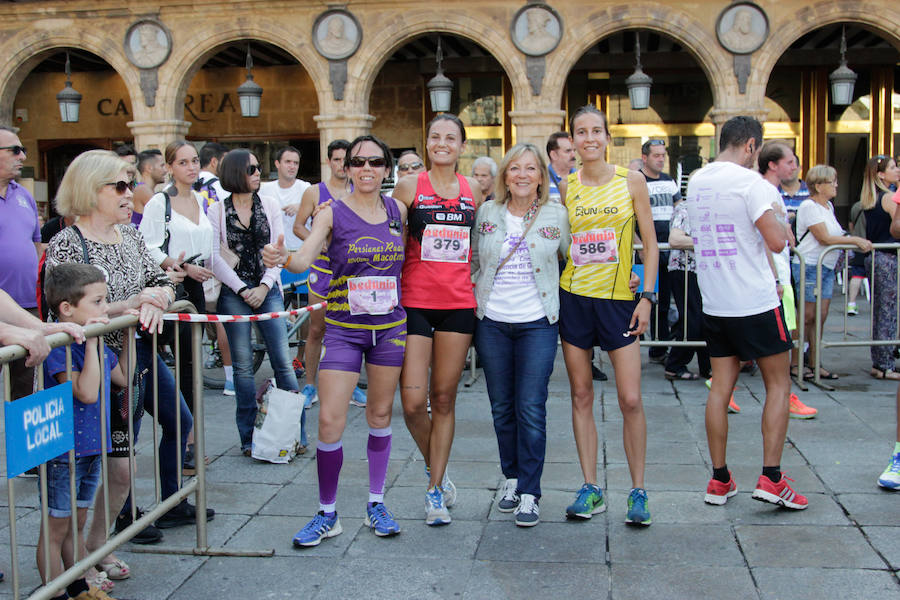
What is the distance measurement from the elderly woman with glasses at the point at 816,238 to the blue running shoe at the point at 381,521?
4.77 m

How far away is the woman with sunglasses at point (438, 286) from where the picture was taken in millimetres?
4348

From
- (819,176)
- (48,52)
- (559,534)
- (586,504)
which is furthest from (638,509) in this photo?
(48,52)

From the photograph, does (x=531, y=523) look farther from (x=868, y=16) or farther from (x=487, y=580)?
(x=868, y=16)

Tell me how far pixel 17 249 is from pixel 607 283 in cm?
312

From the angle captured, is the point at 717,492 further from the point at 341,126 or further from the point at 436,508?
the point at 341,126

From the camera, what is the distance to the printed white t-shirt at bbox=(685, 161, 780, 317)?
14.9 ft

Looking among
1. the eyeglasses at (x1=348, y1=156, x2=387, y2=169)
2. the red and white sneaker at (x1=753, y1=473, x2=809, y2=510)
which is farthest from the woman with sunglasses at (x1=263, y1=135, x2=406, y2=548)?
the red and white sneaker at (x1=753, y1=473, x2=809, y2=510)

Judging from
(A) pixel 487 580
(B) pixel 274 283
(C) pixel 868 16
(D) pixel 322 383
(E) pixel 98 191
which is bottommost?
(A) pixel 487 580

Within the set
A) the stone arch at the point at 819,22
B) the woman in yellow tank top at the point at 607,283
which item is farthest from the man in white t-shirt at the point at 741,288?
the stone arch at the point at 819,22

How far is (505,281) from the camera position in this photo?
4445 mm

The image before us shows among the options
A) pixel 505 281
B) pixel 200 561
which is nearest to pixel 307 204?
pixel 505 281

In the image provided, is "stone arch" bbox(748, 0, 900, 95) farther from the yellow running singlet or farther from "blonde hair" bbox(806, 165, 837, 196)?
the yellow running singlet

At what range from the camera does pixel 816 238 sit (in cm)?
789

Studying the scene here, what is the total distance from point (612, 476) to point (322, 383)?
6.27ft
